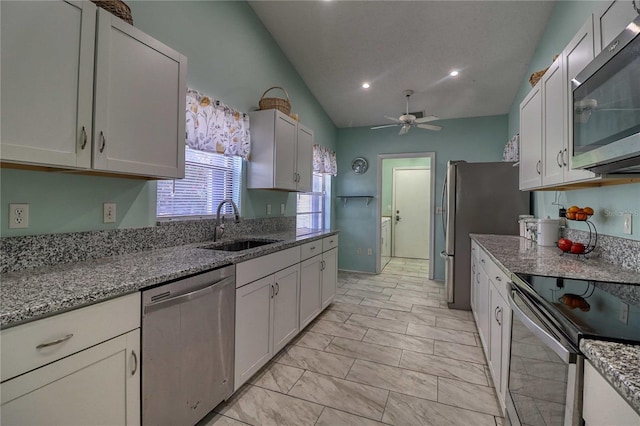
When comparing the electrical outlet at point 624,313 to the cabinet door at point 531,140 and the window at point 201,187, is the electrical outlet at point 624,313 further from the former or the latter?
the window at point 201,187

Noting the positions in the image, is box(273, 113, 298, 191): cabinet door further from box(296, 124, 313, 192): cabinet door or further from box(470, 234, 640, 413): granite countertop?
box(470, 234, 640, 413): granite countertop

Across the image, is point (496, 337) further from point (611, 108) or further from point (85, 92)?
point (85, 92)

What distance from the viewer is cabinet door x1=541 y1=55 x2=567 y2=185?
5.55 feet

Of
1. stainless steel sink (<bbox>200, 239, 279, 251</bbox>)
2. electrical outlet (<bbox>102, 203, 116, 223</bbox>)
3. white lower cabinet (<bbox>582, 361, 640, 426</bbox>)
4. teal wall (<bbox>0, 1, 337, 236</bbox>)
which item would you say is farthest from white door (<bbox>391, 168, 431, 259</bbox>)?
white lower cabinet (<bbox>582, 361, 640, 426</bbox>)

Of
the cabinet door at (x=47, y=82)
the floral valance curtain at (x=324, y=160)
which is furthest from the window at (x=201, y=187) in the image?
the floral valance curtain at (x=324, y=160)

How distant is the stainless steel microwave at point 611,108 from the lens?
3.09 feet

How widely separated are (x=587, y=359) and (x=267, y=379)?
1.84 metres

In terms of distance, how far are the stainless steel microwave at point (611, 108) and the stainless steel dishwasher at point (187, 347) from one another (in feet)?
5.88

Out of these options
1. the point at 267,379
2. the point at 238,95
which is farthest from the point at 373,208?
the point at 267,379

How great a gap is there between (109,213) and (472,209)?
354cm

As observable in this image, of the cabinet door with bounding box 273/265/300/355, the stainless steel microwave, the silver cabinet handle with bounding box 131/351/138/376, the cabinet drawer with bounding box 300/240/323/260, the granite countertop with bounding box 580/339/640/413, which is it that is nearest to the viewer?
the granite countertop with bounding box 580/339/640/413

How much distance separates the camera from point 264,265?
2021 millimetres

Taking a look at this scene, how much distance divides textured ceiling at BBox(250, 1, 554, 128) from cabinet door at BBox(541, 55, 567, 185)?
1.20 m

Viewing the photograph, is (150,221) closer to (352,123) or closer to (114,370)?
(114,370)
